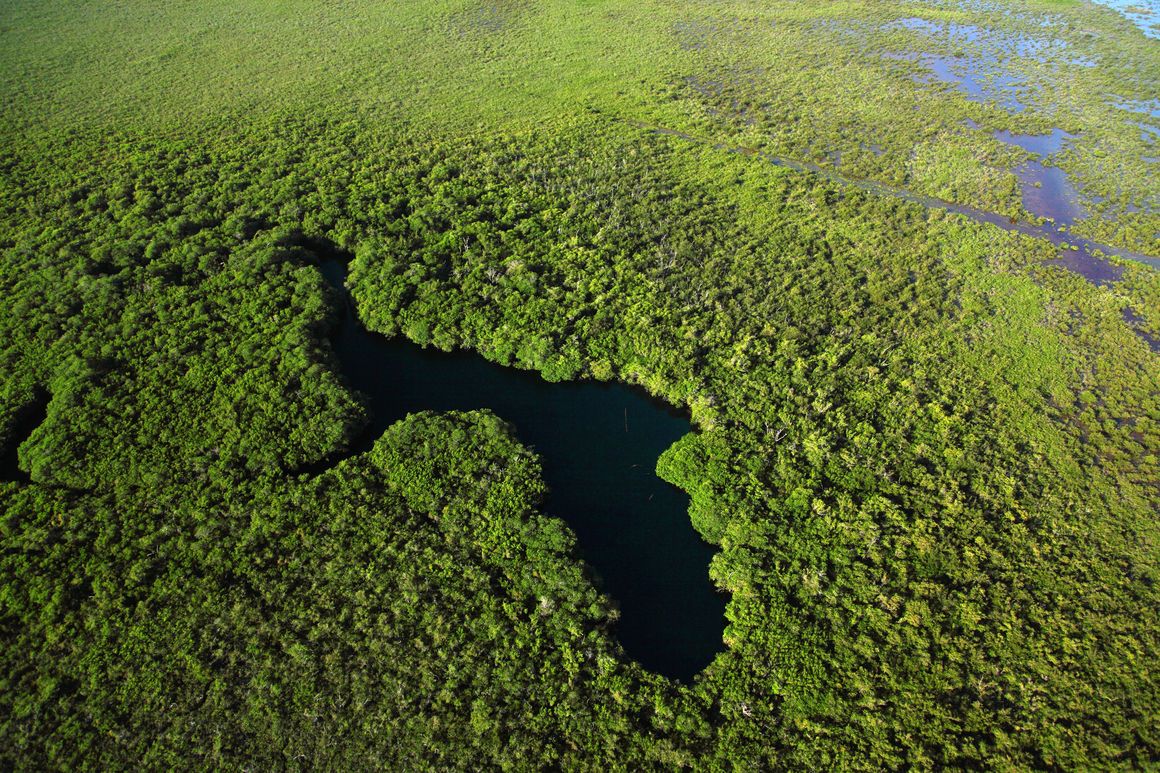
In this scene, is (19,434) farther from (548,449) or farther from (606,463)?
(606,463)

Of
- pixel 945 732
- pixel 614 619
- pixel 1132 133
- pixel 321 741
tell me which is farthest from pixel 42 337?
pixel 1132 133

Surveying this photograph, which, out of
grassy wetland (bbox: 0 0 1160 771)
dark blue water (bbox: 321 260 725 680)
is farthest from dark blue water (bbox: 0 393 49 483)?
dark blue water (bbox: 321 260 725 680)

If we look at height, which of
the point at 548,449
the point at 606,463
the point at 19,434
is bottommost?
the point at 606,463

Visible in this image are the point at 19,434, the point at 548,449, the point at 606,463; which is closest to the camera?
the point at 19,434

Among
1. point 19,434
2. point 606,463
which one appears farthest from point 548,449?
point 19,434

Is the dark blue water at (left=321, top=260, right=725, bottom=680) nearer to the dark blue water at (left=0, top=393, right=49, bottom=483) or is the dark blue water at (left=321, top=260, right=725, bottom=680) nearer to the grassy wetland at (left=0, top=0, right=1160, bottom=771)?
the grassy wetland at (left=0, top=0, right=1160, bottom=771)

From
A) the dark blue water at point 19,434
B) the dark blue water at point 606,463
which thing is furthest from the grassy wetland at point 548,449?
the dark blue water at point 606,463

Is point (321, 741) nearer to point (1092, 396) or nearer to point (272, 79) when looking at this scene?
point (1092, 396)
